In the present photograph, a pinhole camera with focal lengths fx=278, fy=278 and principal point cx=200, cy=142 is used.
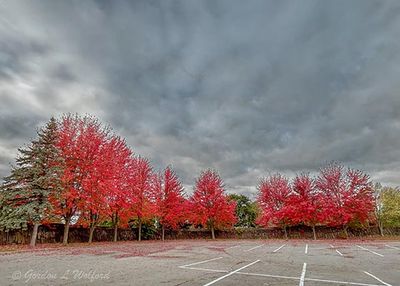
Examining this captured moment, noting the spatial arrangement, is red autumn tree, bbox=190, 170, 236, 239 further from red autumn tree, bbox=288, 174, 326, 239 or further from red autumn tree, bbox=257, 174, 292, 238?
red autumn tree, bbox=288, 174, 326, 239

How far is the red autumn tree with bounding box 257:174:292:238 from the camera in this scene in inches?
1561

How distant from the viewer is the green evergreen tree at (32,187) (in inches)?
850

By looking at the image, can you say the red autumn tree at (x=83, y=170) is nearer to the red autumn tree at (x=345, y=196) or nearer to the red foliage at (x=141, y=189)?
the red foliage at (x=141, y=189)

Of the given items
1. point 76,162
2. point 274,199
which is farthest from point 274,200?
point 76,162

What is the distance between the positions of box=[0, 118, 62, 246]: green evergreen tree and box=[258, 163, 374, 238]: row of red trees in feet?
93.2

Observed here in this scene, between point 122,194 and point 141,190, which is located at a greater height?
point 141,190

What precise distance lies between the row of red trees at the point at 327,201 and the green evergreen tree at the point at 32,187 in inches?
1119

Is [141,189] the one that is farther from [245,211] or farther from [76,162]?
[245,211]

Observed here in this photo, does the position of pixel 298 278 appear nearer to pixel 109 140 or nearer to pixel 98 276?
pixel 98 276

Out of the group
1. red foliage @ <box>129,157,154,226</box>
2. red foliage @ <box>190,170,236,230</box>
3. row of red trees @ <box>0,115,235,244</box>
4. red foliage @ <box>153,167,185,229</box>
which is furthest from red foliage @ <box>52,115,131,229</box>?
red foliage @ <box>190,170,236,230</box>

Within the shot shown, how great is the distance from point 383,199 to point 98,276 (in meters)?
47.4

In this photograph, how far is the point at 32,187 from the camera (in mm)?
22469

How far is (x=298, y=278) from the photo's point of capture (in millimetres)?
8836

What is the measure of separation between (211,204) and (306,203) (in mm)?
13072
